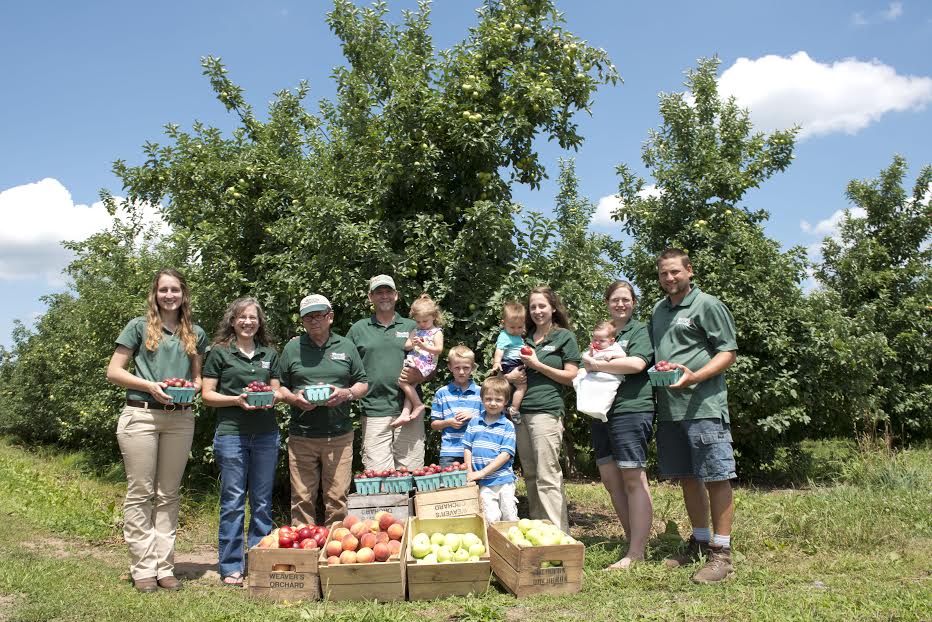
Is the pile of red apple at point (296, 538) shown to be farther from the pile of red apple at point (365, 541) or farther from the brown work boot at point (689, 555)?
the brown work boot at point (689, 555)

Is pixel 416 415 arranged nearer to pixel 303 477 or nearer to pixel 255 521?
pixel 303 477

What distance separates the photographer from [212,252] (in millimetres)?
7625

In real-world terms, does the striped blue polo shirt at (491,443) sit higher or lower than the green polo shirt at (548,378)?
lower

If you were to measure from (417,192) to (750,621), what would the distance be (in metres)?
5.18

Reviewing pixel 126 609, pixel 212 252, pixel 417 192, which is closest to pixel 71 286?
pixel 212 252

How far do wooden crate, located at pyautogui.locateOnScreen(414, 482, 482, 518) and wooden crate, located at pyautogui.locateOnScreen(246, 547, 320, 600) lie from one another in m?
0.97

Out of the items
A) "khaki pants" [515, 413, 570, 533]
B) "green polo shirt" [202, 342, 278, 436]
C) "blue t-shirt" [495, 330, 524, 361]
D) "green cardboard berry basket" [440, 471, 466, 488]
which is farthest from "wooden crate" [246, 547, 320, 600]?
"blue t-shirt" [495, 330, 524, 361]

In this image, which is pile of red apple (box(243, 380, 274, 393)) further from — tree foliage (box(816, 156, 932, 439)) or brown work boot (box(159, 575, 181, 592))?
tree foliage (box(816, 156, 932, 439))

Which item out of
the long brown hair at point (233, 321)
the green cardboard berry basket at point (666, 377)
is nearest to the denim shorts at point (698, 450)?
the green cardboard berry basket at point (666, 377)

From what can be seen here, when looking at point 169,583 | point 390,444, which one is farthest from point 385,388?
point 169,583

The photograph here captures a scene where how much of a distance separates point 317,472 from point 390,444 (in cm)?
69

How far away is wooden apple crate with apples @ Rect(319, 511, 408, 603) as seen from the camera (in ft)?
14.9

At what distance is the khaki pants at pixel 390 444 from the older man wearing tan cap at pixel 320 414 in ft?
0.56

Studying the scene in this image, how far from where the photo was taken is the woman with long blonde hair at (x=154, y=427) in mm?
4938
